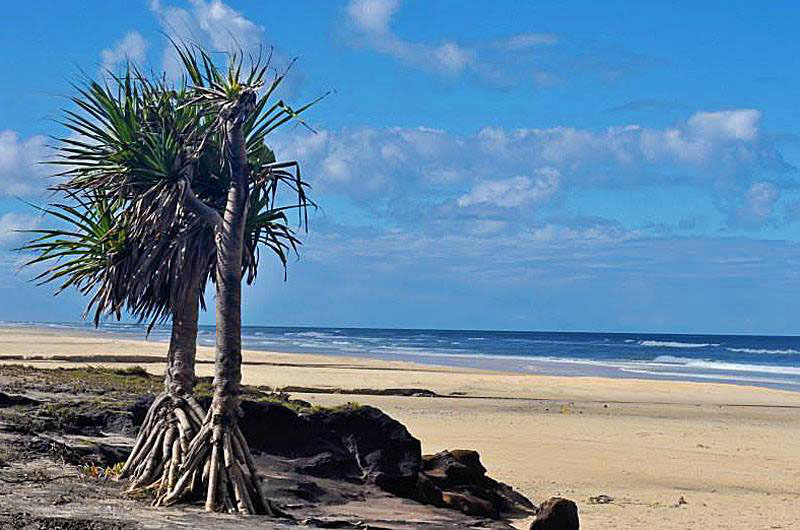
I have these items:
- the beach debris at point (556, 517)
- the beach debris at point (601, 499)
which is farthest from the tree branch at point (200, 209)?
the beach debris at point (601, 499)

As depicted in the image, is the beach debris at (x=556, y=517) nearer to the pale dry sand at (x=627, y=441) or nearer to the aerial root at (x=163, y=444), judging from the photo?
the pale dry sand at (x=627, y=441)

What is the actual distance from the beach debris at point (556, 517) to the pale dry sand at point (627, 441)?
1724 mm

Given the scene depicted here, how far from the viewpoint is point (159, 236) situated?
1152 centimetres

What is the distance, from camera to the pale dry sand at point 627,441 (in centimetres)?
Answer: 1352

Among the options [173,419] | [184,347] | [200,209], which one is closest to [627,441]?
[184,347]

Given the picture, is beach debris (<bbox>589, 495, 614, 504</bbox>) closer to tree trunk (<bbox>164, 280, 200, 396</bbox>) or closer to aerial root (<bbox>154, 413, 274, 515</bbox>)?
tree trunk (<bbox>164, 280, 200, 396</bbox>)

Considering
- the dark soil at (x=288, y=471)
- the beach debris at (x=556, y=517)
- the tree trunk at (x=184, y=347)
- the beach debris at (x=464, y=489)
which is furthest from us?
the tree trunk at (x=184, y=347)

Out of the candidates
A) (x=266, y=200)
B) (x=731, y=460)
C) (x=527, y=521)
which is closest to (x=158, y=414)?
(x=266, y=200)

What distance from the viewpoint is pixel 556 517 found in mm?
10031

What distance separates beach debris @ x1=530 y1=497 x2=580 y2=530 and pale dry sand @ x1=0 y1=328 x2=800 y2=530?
1.72 m

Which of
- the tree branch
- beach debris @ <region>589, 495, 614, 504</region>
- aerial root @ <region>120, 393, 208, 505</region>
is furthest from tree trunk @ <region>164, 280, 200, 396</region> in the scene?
beach debris @ <region>589, 495, 614, 504</region>

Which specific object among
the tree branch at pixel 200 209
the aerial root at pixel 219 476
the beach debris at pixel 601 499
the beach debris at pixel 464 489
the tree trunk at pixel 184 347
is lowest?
the beach debris at pixel 601 499

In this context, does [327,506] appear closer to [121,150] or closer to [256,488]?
[256,488]

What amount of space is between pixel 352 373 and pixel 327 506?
101ft
